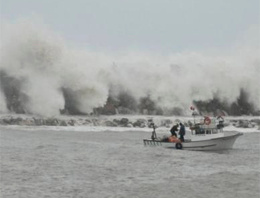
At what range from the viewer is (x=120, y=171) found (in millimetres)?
18141

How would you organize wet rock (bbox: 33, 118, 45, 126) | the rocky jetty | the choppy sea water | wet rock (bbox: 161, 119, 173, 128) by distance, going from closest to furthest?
1. the choppy sea water
2. the rocky jetty
3. wet rock (bbox: 33, 118, 45, 126)
4. wet rock (bbox: 161, 119, 173, 128)

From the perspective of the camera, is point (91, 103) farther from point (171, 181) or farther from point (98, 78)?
point (171, 181)

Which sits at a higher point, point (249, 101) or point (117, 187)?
point (249, 101)

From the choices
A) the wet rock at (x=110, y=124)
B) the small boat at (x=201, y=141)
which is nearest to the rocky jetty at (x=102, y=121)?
the wet rock at (x=110, y=124)

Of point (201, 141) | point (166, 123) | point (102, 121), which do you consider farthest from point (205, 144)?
point (166, 123)

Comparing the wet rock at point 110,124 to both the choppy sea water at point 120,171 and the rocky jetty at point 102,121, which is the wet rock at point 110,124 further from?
the choppy sea water at point 120,171

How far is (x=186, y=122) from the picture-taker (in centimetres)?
4519

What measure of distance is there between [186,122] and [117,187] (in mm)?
30270

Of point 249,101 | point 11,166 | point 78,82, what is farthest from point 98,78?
point 11,166

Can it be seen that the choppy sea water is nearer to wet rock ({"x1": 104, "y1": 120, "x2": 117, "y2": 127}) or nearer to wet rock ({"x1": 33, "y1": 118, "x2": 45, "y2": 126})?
wet rock ({"x1": 33, "y1": 118, "x2": 45, "y2": 126})

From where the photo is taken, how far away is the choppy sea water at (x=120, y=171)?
48.4ft

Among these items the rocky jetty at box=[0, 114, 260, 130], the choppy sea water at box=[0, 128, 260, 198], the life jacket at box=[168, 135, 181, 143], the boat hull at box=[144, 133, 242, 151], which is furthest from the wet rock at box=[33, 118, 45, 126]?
the life jacket at box=[168, 135, 181, 143]

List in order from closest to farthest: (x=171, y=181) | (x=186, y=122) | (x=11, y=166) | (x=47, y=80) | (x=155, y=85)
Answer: (x=171, y=181) < (x=11, y=166) < (x=186, y=122) < (x=47, y=80) < (x=155, y=85)

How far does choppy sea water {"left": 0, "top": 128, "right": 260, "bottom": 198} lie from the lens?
48.4 feet
